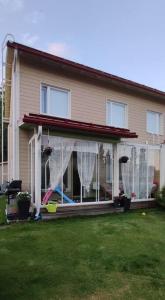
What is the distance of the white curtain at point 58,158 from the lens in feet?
→ 28.8

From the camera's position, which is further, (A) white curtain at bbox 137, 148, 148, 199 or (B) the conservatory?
(A) white curtain at bbox 137, 148, 148, 199

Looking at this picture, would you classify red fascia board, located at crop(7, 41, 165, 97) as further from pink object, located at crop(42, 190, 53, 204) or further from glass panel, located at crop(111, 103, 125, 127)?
pink object, located at crop(42, 190, 53, 204)

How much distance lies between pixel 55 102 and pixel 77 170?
2.99m

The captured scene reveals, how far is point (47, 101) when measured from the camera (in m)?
10.7

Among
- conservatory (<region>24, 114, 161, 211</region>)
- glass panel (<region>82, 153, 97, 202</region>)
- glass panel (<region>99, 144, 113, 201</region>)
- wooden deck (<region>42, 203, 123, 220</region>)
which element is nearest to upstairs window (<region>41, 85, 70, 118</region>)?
conservatory (<region>24, 114, 161, 211</region>)

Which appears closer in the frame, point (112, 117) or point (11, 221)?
Answer: point (11, 221)

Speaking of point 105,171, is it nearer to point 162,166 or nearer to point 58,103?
point 162,166

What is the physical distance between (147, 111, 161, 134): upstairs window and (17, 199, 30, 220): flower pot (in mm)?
8329

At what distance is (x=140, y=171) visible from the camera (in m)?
10.8

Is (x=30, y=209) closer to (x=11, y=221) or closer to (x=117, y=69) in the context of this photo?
(x=11, y=221)

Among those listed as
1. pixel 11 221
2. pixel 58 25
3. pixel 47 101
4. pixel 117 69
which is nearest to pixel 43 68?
pixel 47 101

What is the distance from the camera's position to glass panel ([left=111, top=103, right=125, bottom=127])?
505 inches

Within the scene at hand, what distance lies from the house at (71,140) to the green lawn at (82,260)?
1.76m

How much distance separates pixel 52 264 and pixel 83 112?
25.2 feet
